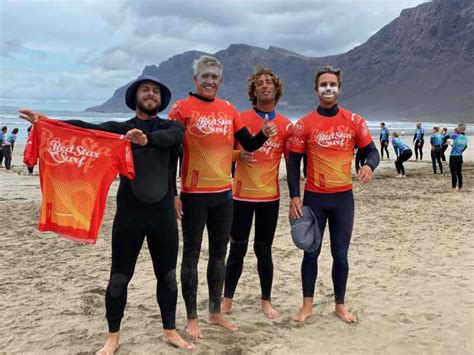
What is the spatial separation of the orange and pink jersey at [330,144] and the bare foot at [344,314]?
1.17 meters

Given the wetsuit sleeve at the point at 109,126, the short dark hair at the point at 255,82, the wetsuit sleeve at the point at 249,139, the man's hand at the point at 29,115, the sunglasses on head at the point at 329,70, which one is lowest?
the wetsuit sleeve at the point at 249,139

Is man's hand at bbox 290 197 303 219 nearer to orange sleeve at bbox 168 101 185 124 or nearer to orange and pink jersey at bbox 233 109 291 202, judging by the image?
orange and pink jersey at bbox 233 109 291 202

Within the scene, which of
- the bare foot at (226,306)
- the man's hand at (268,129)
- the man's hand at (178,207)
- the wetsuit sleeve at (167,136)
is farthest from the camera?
the bare foot at (226,306)

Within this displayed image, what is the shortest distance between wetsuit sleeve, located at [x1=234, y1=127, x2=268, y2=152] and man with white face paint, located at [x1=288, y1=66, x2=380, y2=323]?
0.50m

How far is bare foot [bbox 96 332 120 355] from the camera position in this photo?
141 inches

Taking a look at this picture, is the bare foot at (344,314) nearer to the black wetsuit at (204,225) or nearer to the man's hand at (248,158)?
the black wetsuit at (204,225)

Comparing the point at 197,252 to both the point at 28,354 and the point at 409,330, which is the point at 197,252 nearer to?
the point at 28,354

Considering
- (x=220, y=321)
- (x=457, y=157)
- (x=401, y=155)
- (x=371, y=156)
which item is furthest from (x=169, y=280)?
(x=401, y=155)

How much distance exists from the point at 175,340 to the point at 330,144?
2.28 metres

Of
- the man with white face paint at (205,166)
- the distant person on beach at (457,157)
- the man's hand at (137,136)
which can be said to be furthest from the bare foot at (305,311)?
the distant person on beach at (457,157)

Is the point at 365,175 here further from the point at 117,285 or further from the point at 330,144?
the point at 117,285

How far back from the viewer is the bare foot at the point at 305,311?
14.2 feet

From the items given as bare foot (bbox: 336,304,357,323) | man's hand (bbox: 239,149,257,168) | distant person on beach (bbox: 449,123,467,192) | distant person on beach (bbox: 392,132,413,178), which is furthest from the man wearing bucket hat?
distant person on beach (bbox: 392,132,413,178)

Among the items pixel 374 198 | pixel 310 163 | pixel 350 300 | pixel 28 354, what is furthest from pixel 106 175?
pixel 374 198
